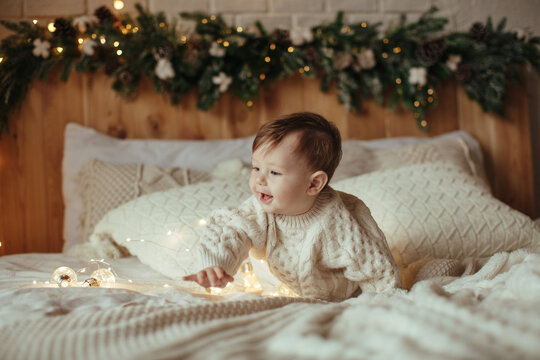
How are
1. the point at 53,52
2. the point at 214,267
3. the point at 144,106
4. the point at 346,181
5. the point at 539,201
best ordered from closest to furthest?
the point at 214,267
the point at 346,181
the point at 53,52
the point at 144,106
the point at 539,201

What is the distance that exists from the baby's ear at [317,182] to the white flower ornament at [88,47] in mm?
1209

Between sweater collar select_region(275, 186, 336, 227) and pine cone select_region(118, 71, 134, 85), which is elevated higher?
pine cone select_region(118, 71, 134, 85)

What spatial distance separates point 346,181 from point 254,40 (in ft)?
2.57

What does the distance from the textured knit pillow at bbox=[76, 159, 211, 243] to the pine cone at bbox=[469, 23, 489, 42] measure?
134 cm

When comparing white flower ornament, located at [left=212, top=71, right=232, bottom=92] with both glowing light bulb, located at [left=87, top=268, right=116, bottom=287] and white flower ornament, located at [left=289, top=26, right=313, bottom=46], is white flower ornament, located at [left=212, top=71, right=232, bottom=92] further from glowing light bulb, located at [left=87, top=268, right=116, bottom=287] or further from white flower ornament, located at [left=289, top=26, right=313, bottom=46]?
glowing light bulb, located at [left=87, top=268, right=116, bottom=287]

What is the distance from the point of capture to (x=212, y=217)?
1026 mm

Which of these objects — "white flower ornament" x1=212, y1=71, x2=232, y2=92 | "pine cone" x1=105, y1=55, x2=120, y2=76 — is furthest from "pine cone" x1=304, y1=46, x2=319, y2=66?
"pine cone" x1=105, y1=55, x2=120, y2=76

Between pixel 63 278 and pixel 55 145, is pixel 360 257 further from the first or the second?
pixel 55 145

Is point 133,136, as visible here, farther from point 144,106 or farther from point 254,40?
point 254,40

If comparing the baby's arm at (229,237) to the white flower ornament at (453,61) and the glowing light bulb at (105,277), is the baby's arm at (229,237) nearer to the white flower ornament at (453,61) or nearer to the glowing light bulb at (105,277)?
the glowing light bulb at (105,277)

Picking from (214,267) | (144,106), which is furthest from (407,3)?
(214,267)

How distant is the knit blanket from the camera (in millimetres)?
512

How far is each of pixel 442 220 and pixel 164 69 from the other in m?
1.19

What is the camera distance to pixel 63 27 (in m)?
1.74
